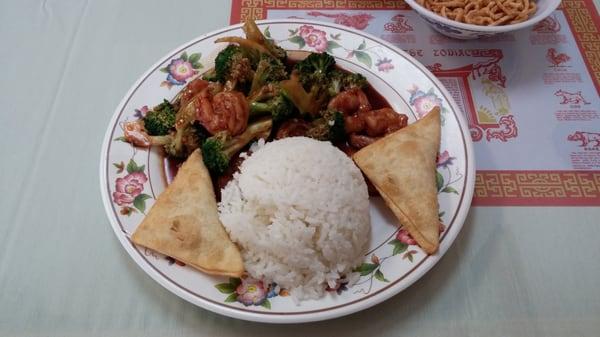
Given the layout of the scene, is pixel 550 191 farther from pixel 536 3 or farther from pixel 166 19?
pixel 166 19

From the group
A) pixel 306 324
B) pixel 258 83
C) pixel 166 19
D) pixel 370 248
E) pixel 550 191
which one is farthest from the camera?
pixel 166 19

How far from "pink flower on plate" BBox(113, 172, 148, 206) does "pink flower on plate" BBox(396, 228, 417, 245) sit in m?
1.21

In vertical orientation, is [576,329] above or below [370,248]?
below

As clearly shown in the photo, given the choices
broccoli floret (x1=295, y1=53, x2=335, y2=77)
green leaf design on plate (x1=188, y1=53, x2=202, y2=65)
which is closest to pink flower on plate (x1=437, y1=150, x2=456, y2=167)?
broccoli floret (x1=295, y1=53, x2=335, y2=77)

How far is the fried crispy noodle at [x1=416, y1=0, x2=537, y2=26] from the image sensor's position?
99.3 inches

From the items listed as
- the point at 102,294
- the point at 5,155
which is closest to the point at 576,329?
the point at 102,294

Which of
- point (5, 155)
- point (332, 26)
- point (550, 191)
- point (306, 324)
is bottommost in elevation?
point (550, 191)

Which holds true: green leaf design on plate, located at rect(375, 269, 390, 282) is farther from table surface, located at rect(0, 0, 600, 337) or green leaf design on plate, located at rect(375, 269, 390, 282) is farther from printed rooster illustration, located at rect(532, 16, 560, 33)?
printed rooster illustration, located at rect(532, 16, 560, 33)

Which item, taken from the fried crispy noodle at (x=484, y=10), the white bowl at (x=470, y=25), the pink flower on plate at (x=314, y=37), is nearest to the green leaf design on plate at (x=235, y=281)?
the pink flower on plate at (x=314, y=37)

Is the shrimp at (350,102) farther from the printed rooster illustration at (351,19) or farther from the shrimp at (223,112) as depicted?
the printed rooster illustration at (351,19)

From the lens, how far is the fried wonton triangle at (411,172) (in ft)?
6.04

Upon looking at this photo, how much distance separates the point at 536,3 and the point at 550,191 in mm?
1236

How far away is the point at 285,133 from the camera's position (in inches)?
91.8

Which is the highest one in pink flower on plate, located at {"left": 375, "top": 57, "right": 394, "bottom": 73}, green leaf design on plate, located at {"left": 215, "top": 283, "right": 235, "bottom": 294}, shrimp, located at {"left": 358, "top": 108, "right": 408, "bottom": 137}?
pink flower on plate, located at {"left": 375, "top": 57, "right": 394, "bottom": 73}
